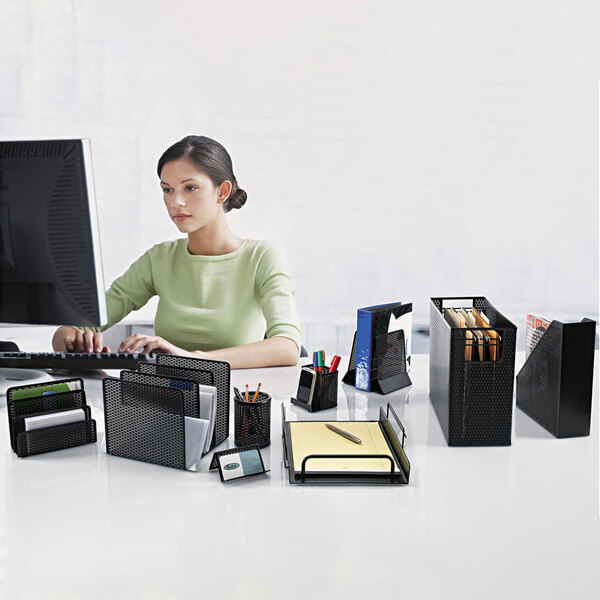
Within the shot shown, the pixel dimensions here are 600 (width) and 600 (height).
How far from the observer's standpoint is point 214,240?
2076 mm

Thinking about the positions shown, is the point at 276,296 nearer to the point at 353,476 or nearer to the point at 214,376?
the point at 214,376

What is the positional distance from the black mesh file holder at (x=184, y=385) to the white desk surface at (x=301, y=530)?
77mm

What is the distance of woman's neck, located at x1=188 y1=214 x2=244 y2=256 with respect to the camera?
207 centimetres

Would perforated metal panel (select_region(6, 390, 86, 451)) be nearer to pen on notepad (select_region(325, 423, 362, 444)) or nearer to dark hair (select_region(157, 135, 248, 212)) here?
pen on notepad (select_region(325, 423, 362, 444))

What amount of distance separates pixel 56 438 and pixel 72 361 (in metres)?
0.35

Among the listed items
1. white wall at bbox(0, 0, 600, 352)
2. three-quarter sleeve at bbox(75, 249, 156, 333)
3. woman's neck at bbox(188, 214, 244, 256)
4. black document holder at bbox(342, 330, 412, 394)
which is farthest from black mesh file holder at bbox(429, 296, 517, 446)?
white wall at bbox(0, 0, 600, 352)

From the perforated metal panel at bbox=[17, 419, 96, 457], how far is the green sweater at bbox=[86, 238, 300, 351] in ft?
→ 3.18

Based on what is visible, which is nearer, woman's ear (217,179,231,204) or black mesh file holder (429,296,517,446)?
black mesh file holder (429,296,517,446)

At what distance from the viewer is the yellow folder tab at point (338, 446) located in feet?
2.79

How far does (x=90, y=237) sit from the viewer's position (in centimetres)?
102

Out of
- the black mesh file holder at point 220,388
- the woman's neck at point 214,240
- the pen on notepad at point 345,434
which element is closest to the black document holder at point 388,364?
the pen on notepad at point 345,434

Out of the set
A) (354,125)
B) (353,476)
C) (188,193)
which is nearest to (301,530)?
(353,476)

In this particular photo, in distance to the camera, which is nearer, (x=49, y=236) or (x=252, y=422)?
(x=252, y=422)

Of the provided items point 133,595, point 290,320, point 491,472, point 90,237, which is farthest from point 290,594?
point 290,320
